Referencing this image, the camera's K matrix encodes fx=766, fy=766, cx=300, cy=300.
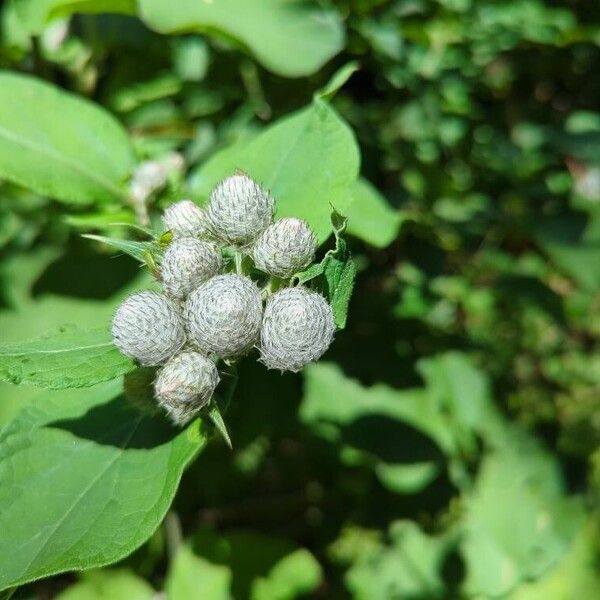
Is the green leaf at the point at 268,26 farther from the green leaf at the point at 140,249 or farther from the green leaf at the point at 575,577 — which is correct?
the green leaf at the point at 575,577

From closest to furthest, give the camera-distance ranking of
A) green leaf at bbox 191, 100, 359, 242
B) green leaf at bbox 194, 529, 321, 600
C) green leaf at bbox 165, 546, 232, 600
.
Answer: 1. green leaf at bbox 191, 100, 359, 242
2. green leaf at bbox 165, 546, 232, 600
3. green leaf at bbox 194, 529, 321, 600

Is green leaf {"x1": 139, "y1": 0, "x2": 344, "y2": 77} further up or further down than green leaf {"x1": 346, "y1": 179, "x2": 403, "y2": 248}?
further up

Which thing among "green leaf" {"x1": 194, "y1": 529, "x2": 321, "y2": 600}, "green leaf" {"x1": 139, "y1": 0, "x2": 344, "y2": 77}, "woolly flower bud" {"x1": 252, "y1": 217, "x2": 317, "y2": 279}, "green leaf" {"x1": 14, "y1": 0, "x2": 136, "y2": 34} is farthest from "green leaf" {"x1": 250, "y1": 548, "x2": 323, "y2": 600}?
"green leaf" {"x1": 14, "y1": 0, "x2": 136, "y2": 34}

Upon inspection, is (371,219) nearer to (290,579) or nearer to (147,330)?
(147,330)

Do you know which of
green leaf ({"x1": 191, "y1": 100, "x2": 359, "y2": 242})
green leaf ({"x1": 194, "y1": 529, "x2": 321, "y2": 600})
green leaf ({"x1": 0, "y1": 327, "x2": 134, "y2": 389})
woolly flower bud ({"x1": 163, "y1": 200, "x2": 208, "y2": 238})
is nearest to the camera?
green leaf ({"x1": 0, "y1": 327, "x2": 134, "y2": 389})

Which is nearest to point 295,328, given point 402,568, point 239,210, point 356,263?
point 239,210

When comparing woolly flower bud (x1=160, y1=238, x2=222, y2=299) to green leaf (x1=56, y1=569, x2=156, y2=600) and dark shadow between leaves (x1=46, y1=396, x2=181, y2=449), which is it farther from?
green leaf (x1=56, y1=569, x2=156, y2=600)

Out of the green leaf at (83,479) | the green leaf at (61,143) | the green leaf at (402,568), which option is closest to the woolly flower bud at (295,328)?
the green leaf at (83,479)

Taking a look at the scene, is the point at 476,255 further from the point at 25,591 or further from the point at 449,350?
the point at 25,591
